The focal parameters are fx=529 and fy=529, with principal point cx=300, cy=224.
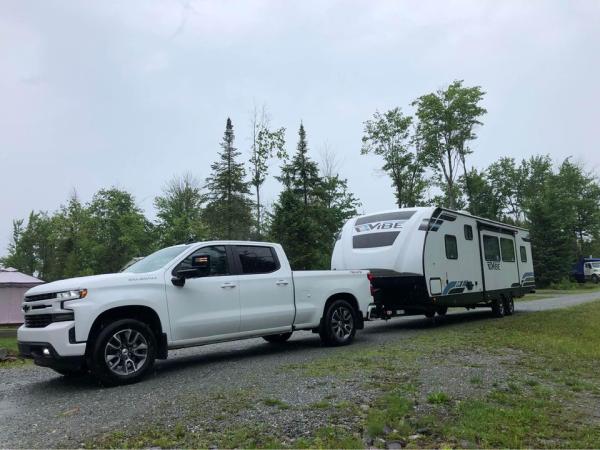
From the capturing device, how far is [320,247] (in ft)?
109

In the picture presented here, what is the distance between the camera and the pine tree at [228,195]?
41.1m

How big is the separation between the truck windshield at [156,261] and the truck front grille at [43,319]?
1.39 m

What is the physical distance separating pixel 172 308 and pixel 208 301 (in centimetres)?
62

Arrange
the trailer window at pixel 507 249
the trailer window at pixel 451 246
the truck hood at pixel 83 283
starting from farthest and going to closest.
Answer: the trailer window at pixel 507 249, the trailer window at pixel 451 246, the truck hood at pixel 83 283

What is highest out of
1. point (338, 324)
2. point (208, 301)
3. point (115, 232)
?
point (115, 232)

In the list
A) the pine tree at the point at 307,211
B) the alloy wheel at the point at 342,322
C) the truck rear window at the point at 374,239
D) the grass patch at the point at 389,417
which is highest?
the pine tree at the point at 307,211

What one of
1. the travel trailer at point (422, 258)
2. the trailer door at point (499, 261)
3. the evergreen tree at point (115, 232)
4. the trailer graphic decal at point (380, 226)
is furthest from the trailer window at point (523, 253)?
the evergreen tree at point (115, 232)

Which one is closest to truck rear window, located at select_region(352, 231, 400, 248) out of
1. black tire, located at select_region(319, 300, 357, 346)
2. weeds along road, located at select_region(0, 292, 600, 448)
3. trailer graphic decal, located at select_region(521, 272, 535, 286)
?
black tire, located at select_region(319, 300, 357, 346)

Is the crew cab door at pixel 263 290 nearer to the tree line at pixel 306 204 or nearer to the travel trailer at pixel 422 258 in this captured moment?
the travel trailer at pixel 422 258

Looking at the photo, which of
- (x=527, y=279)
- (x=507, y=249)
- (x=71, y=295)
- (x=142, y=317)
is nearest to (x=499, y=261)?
(x=507, y=249)

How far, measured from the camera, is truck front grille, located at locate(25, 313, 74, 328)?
670 cm

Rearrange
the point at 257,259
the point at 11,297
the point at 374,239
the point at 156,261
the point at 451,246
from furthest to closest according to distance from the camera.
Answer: the point at 11,297 → the point at 451,246 → the point at 374,239 → the point at 257,259 → the point at 156,261

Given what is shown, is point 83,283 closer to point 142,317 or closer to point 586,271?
point 142,317

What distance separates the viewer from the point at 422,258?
12.6 m
